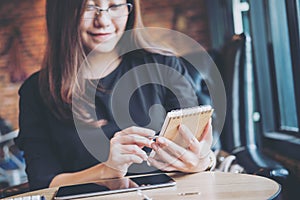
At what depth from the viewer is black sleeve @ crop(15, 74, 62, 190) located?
69.5 inches

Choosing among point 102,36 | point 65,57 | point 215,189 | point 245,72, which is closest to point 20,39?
point 65,57

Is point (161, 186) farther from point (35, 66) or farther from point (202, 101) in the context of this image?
point (35, 66)

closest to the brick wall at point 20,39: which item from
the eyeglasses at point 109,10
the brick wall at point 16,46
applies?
the brick wall at point 16,46

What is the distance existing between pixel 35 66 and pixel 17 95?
6.0 inches

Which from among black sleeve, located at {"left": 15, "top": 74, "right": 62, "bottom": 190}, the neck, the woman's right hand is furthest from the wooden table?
the neck

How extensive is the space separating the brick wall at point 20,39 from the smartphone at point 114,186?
2.95 ft

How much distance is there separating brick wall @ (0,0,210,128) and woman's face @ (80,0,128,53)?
248mm

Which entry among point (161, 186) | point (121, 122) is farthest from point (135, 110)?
point (161, 186)

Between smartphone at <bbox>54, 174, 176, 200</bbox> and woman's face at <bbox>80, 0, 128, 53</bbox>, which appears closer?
smartphone at <bbox>54, 174, 176, 200</bbox>

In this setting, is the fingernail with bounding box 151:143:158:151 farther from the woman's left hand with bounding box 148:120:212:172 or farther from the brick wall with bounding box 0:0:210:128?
the brick wall with bounding box 0:0:210:128

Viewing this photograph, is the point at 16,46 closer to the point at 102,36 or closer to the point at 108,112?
the point at 102,36

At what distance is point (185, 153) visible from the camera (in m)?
1.32

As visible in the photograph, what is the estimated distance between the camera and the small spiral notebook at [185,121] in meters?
1.20

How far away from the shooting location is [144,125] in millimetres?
1839
